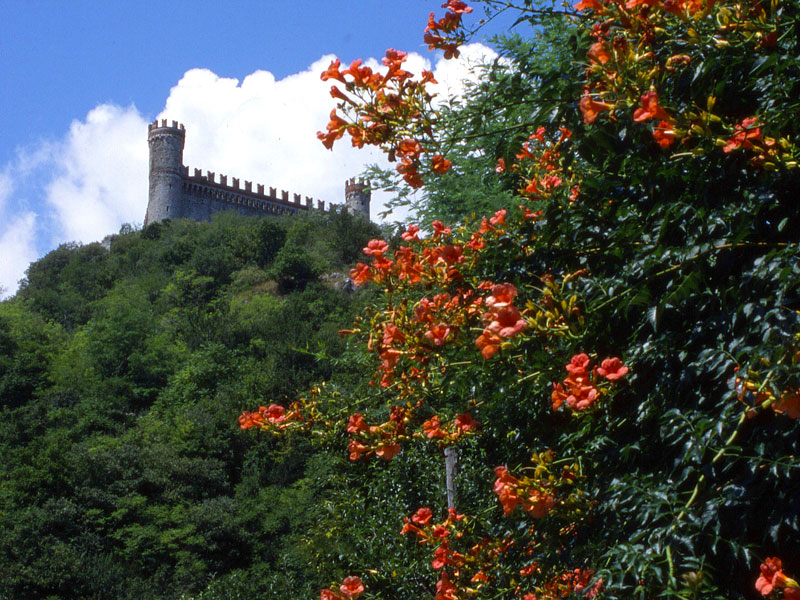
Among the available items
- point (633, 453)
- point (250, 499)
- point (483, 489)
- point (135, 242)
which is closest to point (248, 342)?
point (250, 499)

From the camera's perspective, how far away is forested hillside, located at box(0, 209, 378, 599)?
55.1 feet

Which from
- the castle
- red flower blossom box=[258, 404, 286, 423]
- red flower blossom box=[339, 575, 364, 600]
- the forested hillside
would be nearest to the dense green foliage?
red flower blossom box=[258, 404, 286, 423]

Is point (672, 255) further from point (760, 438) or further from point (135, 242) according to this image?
point (135, 242)

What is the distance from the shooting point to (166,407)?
26250mm

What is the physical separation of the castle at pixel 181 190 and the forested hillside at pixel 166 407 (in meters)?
8.86

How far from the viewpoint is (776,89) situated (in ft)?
7.64

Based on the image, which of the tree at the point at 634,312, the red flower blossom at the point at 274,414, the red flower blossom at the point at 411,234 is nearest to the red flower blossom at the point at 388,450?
the tree at the point at 634,312

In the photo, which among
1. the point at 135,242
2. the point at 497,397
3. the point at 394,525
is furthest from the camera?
the point at 135,242

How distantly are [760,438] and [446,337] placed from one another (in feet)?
3.63

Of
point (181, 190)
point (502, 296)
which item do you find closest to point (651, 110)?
point (502, 296)

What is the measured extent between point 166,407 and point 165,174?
3200 cm

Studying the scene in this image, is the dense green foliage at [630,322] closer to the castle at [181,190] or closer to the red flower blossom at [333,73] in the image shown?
the red flower blossom at [333,73]

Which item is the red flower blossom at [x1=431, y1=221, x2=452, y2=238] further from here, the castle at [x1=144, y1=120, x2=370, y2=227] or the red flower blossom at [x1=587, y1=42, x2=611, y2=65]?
the castle at [x1=144, y1=120, x2=370, y2=227]

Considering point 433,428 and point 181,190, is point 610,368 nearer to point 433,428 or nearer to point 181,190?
point 433,428
